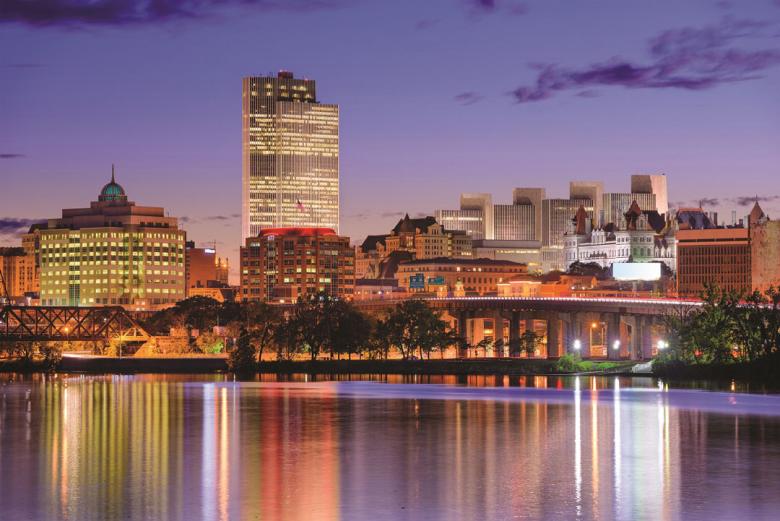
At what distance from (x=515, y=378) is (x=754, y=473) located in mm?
127094

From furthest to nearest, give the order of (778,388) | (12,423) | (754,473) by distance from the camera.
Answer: (778,388), (12,423), (754,473)

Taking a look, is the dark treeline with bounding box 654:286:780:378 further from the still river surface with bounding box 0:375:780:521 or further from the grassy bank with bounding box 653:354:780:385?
the still river surface with bounding box 0:375:780:521

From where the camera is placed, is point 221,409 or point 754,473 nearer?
point 754,473

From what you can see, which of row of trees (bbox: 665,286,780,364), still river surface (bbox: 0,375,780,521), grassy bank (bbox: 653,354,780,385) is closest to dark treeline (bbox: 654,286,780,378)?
row of trees (bbox: 665,286,780,364)

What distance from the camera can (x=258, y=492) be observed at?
58.4 m

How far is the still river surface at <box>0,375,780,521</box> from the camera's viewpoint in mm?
54750

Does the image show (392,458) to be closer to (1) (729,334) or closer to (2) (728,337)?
(2) (728,337)

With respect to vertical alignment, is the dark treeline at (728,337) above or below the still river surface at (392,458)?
above

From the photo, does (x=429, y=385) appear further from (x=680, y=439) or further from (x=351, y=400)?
(x=680, y=439)

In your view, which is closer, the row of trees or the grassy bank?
the grassy bank

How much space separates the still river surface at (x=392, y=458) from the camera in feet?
180

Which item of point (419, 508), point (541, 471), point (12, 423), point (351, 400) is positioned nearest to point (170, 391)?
point (351, 400)

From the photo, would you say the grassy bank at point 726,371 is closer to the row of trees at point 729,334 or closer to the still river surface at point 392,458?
the row of trees at point 729,334

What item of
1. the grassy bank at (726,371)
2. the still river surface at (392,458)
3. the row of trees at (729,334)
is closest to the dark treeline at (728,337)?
the row of trees at (729,334)
